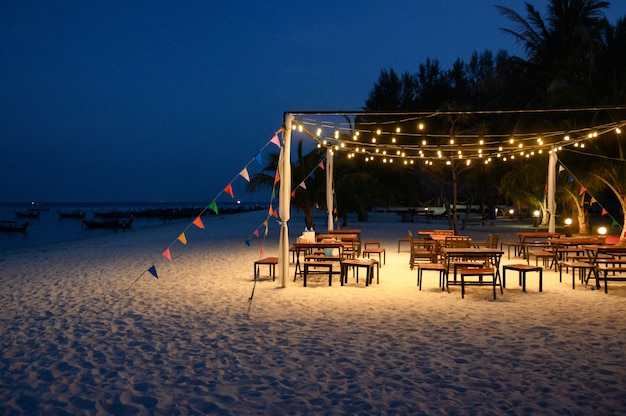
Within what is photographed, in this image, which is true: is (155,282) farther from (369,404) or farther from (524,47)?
(524,47)

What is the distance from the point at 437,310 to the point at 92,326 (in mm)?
4229

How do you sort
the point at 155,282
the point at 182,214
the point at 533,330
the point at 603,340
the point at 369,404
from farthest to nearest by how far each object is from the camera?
1. the point at 182,214
2. the point at 155,282
3. the point at 533,330
4. the point at 603,340
5. the point at 369,404

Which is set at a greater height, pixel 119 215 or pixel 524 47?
pixel 524 47

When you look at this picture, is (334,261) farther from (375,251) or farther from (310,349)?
(310,349)

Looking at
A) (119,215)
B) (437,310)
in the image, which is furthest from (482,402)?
(119,215)

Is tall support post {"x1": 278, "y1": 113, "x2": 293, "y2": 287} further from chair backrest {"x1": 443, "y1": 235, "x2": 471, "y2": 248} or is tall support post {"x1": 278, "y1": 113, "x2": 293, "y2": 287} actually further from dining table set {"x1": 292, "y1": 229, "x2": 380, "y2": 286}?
chair backrest {"x1": 443, "y1": 235, "x2": 471, "y2": 248}

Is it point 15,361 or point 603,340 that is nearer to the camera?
point 15,361

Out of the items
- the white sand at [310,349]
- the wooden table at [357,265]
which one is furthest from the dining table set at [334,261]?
the white sand at [310,349]

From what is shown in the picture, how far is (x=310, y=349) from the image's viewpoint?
491cm

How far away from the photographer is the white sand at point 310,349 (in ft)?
12.0

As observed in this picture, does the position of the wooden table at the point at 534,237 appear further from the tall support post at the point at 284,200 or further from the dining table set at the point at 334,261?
the tall support post at the point at 284,200

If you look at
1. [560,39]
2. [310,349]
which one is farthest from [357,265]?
[560,39]

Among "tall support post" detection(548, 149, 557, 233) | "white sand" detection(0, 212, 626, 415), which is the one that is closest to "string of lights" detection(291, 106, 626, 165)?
"tall support post" detection(548, 149, 557, 233)

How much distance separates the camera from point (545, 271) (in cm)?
1022
